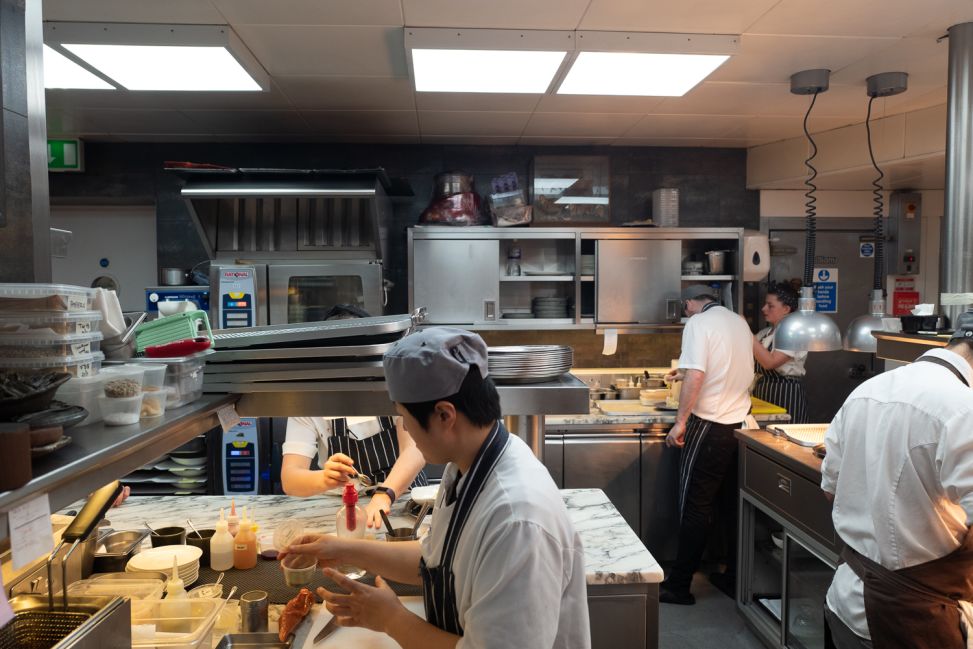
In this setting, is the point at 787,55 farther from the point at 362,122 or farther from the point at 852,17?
the point at 362,122

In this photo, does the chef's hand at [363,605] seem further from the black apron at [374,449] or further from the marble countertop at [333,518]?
the black apron at [374,449]

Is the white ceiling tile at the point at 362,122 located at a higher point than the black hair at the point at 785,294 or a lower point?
higher

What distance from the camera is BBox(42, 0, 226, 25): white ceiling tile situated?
261 centimetres

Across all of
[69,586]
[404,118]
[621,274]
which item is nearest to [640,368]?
[621,274]

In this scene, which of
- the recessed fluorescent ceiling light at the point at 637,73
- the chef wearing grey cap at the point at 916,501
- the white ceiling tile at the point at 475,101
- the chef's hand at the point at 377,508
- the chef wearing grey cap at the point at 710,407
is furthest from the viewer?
the chef wearing grey cap at the point at 710,407

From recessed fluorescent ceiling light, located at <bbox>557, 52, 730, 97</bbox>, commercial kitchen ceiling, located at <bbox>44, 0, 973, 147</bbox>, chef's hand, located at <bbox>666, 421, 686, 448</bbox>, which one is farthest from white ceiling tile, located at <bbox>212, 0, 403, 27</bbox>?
chef's hand, located at <bbox>666, 421, 686, 448</bbox>

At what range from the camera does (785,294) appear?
5.02 meters

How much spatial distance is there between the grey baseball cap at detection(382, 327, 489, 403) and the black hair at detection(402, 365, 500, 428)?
20 millimetres

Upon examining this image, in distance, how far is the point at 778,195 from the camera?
542cm

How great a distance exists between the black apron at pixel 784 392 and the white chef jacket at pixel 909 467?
2.68 meters

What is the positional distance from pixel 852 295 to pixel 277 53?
4.85 m

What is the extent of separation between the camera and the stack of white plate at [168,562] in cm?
190

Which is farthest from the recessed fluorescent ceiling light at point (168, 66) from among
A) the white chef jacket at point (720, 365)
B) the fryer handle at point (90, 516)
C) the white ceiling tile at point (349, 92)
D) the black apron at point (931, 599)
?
the black apron at point (931, 599)

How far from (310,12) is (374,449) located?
1895 mm
